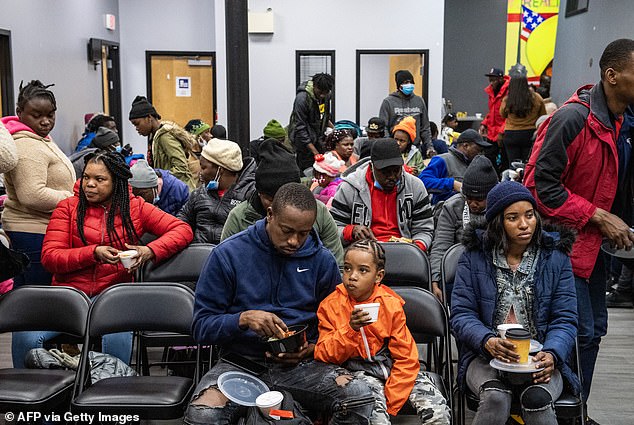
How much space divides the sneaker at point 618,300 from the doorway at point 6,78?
590cm

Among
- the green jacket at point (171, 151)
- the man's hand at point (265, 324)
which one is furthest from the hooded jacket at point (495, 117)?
the man's hand at point (265, 324)

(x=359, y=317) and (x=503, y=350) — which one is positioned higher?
(x=359, y=317)

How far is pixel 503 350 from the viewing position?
2863mm

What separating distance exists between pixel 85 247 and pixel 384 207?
1.77 m

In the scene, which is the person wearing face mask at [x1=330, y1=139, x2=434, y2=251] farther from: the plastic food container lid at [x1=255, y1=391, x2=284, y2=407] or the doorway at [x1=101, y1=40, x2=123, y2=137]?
the doorway at [x1=101, y1=40, x2=123, y2=137]

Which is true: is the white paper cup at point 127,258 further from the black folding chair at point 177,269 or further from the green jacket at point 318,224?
the green jacket at point 318,224

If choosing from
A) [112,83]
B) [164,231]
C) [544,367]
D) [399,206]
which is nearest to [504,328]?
[544,367]

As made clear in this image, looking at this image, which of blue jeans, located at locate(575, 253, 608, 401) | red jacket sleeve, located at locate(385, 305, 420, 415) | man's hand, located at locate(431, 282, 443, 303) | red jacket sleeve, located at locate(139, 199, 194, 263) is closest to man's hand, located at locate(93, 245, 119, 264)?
red jacket sleeve, located at locate(139, 199, 194, 263)

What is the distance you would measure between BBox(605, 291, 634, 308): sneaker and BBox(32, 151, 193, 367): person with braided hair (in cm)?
375

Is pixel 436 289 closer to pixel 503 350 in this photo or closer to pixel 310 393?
pixel 503 350

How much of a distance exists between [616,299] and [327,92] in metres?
3.65

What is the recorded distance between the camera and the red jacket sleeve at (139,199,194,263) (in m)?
3.93

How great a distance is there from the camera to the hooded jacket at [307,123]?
8.19 m

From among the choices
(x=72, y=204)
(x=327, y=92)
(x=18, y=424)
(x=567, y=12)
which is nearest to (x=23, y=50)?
(x=327, y=92)
